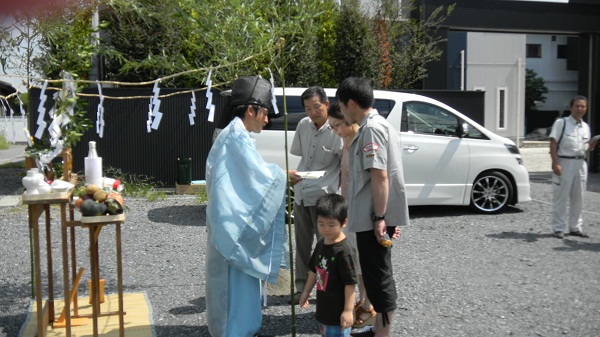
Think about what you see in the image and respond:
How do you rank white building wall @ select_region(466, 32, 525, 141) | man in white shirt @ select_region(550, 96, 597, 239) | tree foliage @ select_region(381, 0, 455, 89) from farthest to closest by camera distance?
1. white building wall @ select_region(466, 32, 525, 141)
2. tree foliage @ select_region(381, 0, 455, 89)
3. man in white shirt @ select_region(550, 96, 597, 239)

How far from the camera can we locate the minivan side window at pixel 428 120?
962 centimetres

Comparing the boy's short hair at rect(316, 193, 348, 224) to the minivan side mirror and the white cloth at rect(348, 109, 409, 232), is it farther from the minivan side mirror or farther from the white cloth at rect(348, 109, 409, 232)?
Result: the minivan side mirror

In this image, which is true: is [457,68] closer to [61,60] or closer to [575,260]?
[575,260]

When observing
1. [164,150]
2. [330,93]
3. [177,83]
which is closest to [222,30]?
[330,93]

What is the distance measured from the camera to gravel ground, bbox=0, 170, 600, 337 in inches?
190

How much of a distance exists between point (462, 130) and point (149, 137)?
6133 mm

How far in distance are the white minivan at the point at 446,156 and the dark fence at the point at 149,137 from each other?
4.04 m

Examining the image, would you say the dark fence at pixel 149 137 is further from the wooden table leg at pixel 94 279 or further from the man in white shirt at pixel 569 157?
the wooden table leg at pixel 94 279

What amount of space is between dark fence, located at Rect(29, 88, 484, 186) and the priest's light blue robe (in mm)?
8711

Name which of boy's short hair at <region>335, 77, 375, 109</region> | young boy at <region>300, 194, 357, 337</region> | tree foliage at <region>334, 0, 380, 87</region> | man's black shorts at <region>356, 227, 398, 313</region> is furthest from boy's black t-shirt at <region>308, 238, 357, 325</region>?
tree foliage at <region>334, 0, 380, 87</region>

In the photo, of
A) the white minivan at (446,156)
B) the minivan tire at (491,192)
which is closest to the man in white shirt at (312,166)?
the white minivan at (446,156)

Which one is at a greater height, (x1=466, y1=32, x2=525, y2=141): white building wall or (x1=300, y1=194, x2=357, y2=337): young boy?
(x1=466, y1=32, x2=525, y2=141): white building wall

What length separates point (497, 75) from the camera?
94.4 feet

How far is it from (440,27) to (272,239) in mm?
11893
